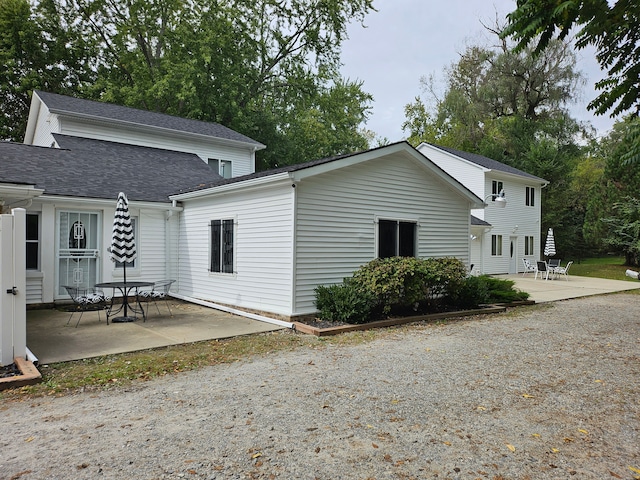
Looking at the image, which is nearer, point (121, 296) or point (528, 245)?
point (121, 296)

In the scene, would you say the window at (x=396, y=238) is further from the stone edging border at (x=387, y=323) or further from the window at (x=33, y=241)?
the window at (x=33, y=241)

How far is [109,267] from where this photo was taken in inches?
437

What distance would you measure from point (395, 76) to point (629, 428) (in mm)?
39430

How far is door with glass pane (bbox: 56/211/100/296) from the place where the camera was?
1041 cm

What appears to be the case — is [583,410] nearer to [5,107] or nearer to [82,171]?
[82,171]

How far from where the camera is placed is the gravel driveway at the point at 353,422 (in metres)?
3.10

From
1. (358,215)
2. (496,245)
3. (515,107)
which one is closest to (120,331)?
(358,215)

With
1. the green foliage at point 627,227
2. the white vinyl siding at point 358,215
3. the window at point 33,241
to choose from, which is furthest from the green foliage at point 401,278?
the green foliage at point 627,227

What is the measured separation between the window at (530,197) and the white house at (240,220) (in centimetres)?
1540

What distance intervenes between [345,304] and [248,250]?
8.90 feet

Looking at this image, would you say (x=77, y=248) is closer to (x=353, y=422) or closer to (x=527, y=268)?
A: (x=353, y=422)

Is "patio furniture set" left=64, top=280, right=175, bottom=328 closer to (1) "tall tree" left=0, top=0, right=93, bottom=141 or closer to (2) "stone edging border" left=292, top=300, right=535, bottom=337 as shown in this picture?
(2) "stone edging border" left=292, top=300, right=535, bottom=337

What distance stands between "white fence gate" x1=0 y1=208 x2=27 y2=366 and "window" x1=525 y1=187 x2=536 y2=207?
25.4 metres

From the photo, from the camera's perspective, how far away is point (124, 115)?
57.1ft
